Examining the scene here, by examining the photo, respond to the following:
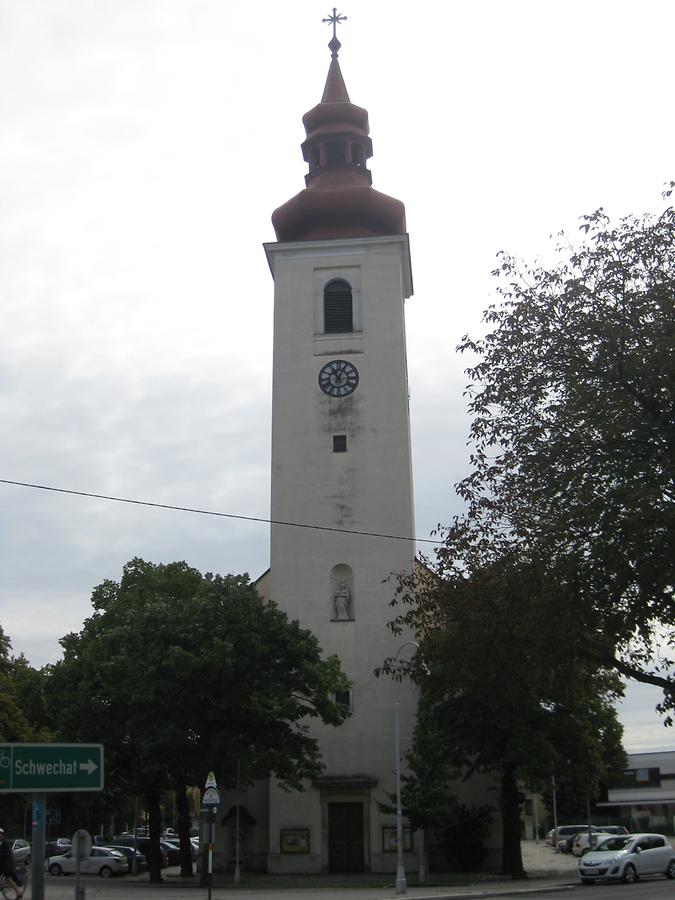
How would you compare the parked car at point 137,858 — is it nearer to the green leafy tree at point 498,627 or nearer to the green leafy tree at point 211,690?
the green leafy tree at point 211,690

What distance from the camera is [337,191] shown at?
42.6 metres

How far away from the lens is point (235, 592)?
30.7 metres

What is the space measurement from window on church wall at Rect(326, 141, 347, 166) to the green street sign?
35986 millimetres

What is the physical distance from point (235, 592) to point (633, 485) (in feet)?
55.8

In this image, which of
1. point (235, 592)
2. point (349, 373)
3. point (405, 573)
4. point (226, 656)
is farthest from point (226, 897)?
point (349, 373)

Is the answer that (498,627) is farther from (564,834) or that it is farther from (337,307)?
(564,834)

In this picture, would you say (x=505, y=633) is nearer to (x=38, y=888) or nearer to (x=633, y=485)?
(x=633, y=485)

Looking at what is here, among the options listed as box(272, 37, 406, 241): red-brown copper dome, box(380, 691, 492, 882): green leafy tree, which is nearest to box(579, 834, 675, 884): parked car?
box(380, 691, 492, 882): green leafy tree

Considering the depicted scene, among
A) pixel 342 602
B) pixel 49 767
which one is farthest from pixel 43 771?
pixel 342 602

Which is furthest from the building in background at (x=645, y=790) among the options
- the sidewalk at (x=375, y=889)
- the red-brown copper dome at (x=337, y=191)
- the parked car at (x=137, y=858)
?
the red-brown copper dome at (x=337, y=191)

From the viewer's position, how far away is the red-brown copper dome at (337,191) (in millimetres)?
42594

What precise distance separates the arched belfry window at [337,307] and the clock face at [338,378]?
1604 millimetres

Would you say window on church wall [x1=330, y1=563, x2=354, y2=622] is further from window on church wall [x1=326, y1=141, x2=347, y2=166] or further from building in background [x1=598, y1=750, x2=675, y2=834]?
building in background [x1=598, y1=750, x2=675, y2=834]

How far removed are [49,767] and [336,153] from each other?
36.6m
